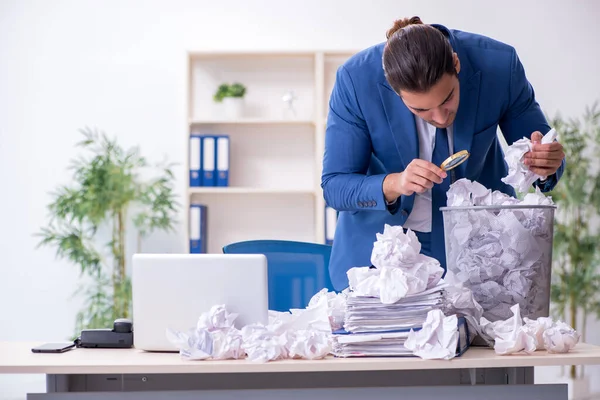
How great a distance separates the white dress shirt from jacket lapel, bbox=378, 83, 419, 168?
3 cm

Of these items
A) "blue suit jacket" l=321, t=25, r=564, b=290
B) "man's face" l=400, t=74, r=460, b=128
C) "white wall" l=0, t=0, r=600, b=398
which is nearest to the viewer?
"man's face" l=400, t=74, r=460, b=128

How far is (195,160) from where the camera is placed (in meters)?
4.21

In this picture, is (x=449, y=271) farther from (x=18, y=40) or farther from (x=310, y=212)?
(x=18, y=40)

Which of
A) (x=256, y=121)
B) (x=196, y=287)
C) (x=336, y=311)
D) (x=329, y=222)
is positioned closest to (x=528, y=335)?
(x=336, y=311)

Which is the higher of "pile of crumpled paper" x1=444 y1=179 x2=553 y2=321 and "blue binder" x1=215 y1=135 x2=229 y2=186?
"blue binder" x1=215 y1=135 x2=229 y2=186

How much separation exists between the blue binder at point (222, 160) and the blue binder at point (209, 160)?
0.02m

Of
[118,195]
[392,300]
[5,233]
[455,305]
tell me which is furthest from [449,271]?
[5,233]

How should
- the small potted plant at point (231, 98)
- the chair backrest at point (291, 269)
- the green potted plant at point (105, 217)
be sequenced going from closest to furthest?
1. the chair backrest at point (291, 269)
2. the green potted plant at point (105, 217)
3. the small potted plant at point (231, 98)

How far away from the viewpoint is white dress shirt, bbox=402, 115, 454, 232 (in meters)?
1.94

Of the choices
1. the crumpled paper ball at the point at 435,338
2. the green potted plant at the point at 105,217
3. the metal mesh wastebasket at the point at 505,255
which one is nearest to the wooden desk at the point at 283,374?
the crumpled paper ball at the point at 435,338

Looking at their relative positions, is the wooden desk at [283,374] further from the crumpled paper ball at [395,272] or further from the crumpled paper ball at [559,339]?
the crumpled paper ball at [395,272]

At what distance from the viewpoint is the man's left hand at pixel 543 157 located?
1712mm

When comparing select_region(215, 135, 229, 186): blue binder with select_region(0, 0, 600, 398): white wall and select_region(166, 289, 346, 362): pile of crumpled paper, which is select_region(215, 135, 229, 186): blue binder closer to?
select_region(0, 0, 600, 398): white wall

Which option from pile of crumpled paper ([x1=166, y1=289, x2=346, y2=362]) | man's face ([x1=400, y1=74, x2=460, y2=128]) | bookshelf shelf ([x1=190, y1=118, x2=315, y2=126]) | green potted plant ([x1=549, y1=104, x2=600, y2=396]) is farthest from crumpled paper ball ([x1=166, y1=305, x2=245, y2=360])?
green potted plant ([x1=549, y1=104, x2=600, y2=396])
